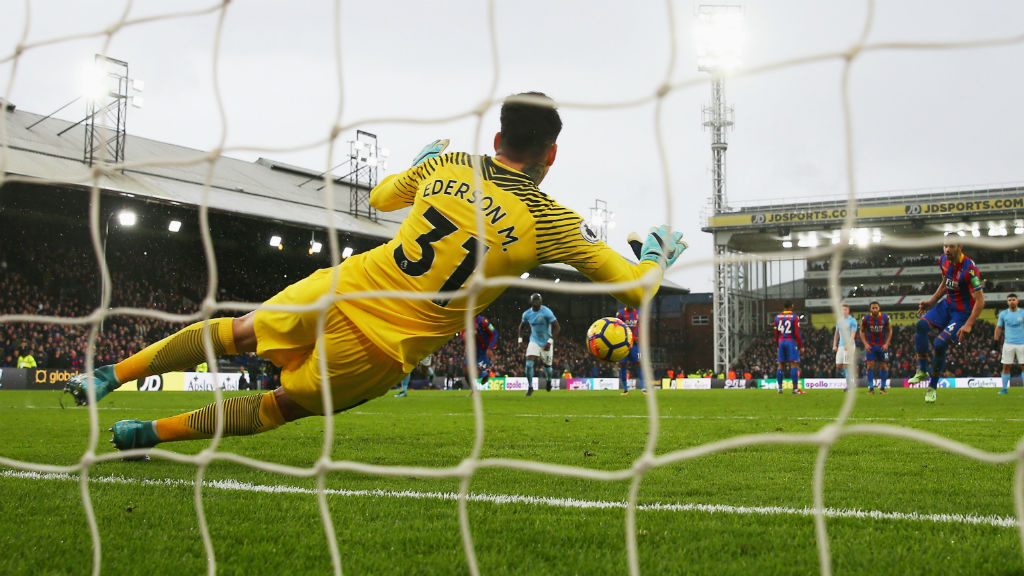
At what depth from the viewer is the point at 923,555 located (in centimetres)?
226

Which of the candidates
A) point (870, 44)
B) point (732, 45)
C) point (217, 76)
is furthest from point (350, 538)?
point (732, 45)

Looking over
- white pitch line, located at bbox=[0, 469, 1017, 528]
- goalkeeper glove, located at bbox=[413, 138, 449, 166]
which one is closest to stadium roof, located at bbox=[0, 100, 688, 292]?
white pitch line, located at bbox=[0, 469, 1017, 528]

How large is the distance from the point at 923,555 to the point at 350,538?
167 cm

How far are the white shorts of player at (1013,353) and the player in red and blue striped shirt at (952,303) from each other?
12.7 ft

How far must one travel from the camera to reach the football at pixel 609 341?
7.98 m

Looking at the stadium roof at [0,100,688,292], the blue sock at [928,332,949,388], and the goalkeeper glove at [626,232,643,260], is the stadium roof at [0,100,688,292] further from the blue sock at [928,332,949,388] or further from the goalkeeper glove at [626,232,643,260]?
the goalkeeper glove at [626,232,643,260]

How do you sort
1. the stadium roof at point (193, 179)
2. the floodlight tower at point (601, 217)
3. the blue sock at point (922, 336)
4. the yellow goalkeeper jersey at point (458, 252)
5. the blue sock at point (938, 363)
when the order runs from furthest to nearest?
the floodlight tower at point (601, 217) → the stadium roof at point (193, 179) → the blue sock at point (922, 336) → the blue sock at point (938, 363) → the yellow goalkeeper jersey at point (458, 252)

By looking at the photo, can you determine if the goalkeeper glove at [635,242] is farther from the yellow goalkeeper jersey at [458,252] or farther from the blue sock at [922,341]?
the blue sock at [922,341]

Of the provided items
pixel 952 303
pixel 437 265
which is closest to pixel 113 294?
pixel 952 303

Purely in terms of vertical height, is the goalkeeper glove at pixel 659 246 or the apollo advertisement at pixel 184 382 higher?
the goalkeeper glove at pixel 659 246

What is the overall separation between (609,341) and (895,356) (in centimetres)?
2936

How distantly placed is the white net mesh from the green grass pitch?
11 centimetres

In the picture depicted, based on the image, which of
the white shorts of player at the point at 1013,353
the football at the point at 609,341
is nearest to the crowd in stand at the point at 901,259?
the white shorts of player at the point at 1013,353

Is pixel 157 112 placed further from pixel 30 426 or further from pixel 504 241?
pixel 504 241
